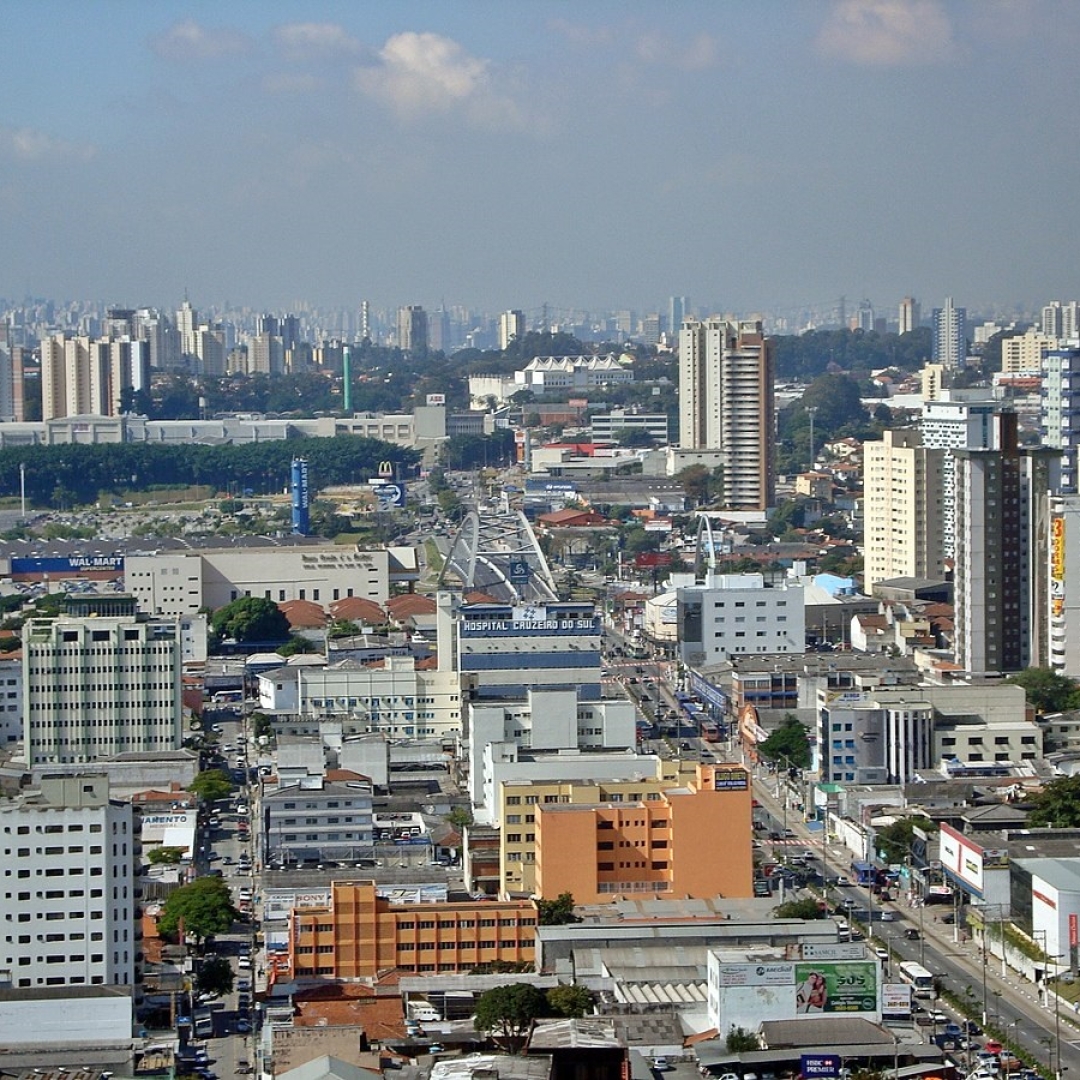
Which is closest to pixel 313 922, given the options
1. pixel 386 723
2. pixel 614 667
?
pixel 386 723

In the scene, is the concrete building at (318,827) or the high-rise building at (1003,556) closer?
the concrete building at (318,827)

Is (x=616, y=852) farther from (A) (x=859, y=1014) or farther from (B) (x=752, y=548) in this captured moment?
(B) (x=752, y=548)

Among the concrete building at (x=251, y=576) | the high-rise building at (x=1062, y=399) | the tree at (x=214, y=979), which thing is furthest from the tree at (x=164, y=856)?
the high-rise building at (x=1062, y=399)

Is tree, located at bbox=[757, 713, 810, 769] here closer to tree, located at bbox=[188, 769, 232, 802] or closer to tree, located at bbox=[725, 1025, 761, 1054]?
tree, located at bbox=[188, 769, 232, 802]

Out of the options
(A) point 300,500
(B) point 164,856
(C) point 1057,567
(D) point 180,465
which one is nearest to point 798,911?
(B) point 164,856

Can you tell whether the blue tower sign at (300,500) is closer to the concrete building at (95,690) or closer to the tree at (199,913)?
the concrete building at (95,690)

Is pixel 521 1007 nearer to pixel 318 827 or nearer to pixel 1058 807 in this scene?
pixel 318 827
